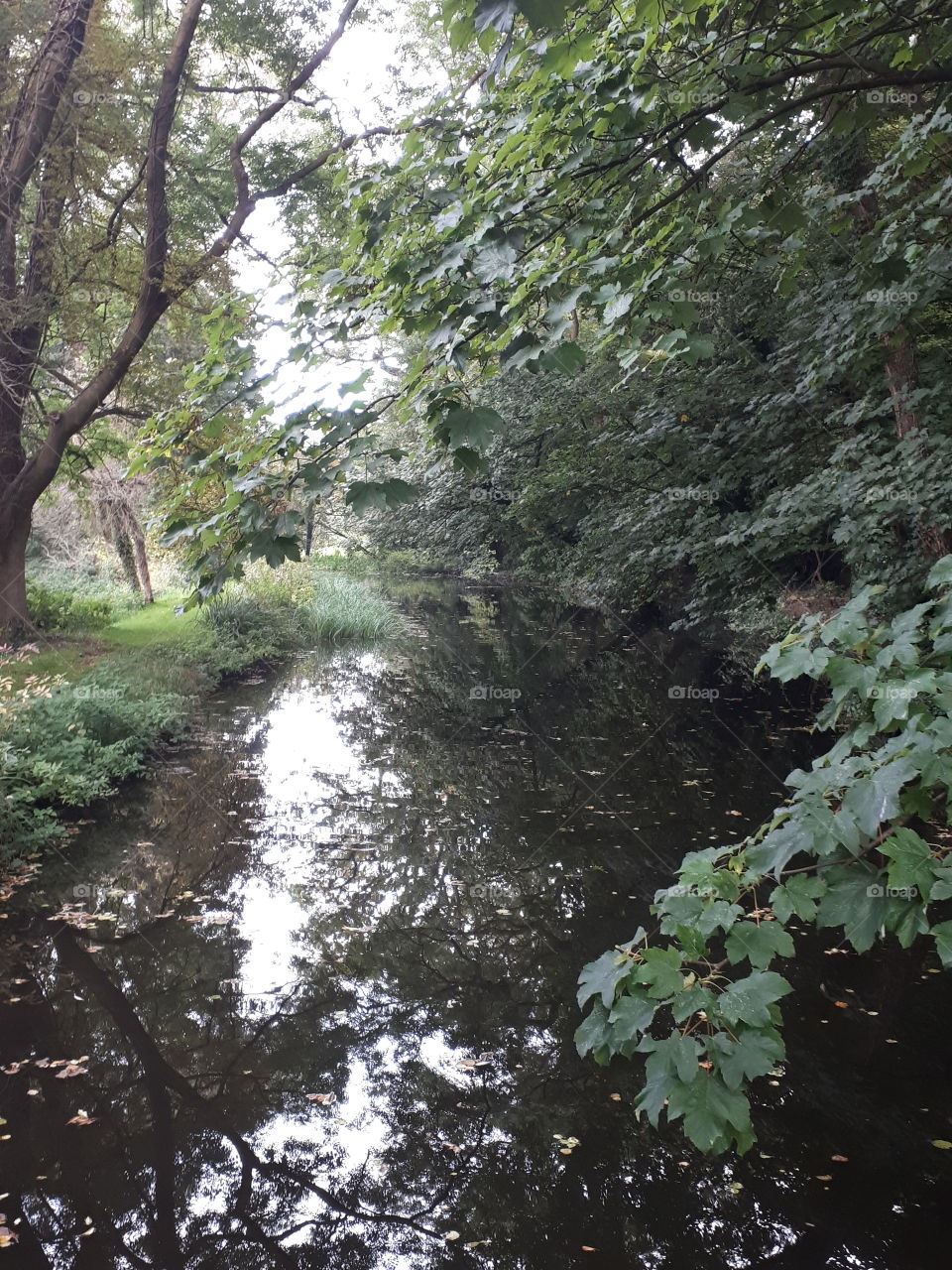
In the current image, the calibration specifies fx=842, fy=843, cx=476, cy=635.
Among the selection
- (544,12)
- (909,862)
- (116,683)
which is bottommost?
(116,683)

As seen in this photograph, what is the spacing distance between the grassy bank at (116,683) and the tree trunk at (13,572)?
422 mm

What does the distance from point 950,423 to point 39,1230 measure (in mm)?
8602

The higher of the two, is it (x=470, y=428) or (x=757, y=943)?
(x=470, y=428)

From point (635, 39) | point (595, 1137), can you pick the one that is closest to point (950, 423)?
point (635, 39)

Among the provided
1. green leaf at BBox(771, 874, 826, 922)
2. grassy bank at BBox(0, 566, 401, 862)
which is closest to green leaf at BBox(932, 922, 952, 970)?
green leaf at BBox(771, 874, 826, 922)

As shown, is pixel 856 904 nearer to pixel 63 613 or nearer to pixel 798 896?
pixel 798 896

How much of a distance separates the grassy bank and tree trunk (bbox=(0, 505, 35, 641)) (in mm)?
422

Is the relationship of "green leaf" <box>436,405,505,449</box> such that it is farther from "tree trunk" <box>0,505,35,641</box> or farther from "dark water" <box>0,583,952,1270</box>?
"tree trunk" <box>0,505,35,641</box>

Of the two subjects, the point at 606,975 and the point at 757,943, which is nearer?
the point at 757,943

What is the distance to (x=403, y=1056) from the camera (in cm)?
431

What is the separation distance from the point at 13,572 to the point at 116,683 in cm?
277

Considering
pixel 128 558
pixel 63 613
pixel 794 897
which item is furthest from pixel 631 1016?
pixel 128 558

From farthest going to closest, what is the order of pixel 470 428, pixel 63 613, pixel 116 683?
pixel 63 613
pixel 116 683
pixel 470 428

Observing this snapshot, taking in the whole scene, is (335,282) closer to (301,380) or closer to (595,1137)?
(301,380)
